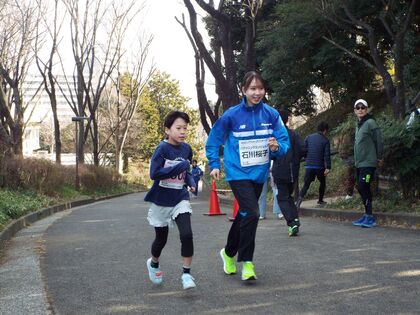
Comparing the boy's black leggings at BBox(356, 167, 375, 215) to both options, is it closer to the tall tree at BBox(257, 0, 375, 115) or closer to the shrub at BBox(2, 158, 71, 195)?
the tall tree at BBox(257, 0, 375, 115)

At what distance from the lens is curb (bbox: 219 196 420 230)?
24.6 feet

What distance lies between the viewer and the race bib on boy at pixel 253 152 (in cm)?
A: 450

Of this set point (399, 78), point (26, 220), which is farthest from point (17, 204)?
point (399, 78)

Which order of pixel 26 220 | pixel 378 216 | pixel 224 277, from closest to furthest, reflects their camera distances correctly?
pixel 224 277 < pixel 378 216 < pixel 26 220

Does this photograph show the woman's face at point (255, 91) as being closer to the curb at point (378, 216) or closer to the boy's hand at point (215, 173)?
the boy's hand at point (215, 173)

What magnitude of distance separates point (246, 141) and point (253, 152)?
118mm

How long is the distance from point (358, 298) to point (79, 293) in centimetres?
226

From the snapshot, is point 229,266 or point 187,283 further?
point 229,266

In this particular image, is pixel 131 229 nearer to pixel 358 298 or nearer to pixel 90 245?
pixel 90 245

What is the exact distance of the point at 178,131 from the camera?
4434mm

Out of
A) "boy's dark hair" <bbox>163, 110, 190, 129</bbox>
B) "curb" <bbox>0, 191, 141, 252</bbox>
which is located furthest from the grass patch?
"boy's dark hair" <bbox>163, 110, 190, 129</bbox>

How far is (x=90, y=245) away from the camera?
6.89 meters

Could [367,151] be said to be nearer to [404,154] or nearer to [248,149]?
[404,154]

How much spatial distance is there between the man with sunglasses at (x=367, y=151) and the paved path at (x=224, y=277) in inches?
23.1
